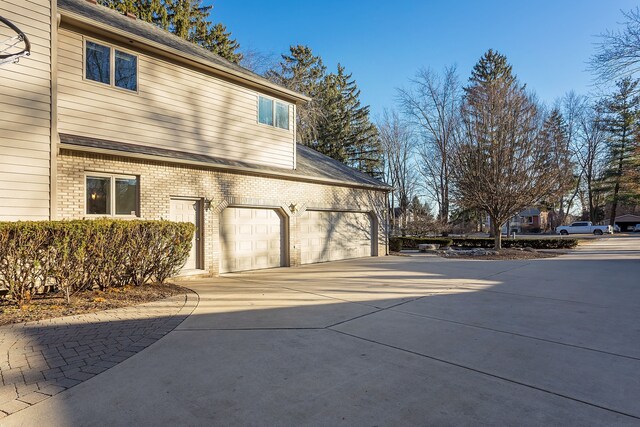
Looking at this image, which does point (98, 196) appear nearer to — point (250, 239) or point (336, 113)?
point (250, 239)

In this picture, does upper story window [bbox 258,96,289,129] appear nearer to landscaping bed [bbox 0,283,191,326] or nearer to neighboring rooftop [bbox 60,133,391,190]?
neighboring rooftop [bbox 60,133,391,190]

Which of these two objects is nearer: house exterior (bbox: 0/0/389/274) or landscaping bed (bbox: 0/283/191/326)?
landscaping bed (bbox: 0/283/191/326)

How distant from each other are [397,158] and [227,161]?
85.2ft

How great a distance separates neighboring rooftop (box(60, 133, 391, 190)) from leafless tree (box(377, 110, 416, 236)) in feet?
60.1

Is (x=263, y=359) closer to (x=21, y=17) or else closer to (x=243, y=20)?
(x=21, y=17)

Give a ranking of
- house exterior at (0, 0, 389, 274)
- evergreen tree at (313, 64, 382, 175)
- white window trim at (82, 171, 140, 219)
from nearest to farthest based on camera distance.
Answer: house exterior at (0, 0, 389, 274) → white window trim at (82, 171, 140, 219) → evergreen tree at (313, 64, 382, 175)

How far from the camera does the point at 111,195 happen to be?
7750 millimetres

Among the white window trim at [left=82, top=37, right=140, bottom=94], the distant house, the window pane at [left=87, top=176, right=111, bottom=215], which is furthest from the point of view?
the distant house

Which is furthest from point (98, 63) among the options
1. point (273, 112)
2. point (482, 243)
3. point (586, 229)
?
point (586, 229)

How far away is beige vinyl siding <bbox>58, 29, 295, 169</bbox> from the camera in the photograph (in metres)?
7.63

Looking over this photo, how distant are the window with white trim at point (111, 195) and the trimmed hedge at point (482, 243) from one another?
44.8 feet

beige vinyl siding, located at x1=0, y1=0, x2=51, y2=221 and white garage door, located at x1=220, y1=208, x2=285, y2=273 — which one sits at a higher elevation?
beige vinyl siding, located at x1=0, y1=0, x2=51, y2=221

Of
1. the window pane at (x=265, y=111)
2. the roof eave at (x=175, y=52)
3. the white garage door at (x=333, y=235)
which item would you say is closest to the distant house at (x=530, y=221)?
the white garage door at (x=333, y=235)

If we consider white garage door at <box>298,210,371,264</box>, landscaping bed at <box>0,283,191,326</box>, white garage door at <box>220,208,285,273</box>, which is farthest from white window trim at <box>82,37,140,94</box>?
white garage door at <box>298,210,371,264</box>
